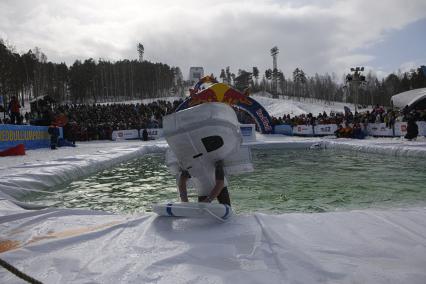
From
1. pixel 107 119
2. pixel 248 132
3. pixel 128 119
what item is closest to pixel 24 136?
pixel 248 132

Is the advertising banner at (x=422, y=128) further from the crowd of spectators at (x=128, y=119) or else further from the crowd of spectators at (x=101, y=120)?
the crowd of spectators at (x=101, y=120)

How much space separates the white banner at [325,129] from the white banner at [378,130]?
2878mm

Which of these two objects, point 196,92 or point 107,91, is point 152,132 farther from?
point 107,91

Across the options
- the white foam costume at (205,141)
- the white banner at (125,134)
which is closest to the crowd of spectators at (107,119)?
the white banner at (125,134)

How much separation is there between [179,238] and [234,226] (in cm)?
55

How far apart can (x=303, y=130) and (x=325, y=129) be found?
174cm

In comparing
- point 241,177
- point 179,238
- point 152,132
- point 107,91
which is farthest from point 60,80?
point 179,238

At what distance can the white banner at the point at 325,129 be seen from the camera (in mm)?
25091

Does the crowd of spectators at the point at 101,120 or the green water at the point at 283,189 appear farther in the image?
the crowd of spectators at the point at 101,120

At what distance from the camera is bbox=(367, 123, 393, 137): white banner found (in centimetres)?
2096

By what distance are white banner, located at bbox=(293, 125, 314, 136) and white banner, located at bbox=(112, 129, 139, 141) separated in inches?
487

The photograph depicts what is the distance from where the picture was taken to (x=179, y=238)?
3209 mm

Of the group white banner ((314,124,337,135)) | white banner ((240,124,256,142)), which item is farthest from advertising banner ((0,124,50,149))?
white banner ((314,124,337,135))

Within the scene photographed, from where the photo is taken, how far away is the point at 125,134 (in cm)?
2766
